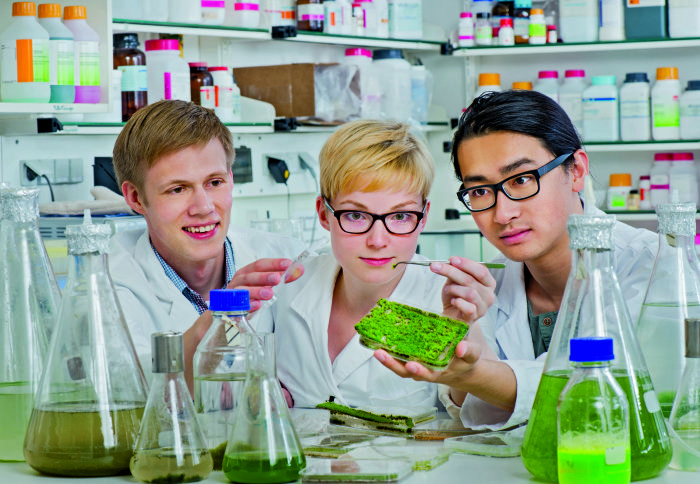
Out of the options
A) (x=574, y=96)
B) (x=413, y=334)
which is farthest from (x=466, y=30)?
(x=413, y=334)

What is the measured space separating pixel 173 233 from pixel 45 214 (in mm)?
694

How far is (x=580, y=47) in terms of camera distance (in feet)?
12.3

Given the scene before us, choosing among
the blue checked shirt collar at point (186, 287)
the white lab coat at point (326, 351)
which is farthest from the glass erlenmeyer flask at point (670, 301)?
the blue checked shirt collar at point (186, 287)

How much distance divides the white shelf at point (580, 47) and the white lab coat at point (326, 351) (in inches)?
88.3

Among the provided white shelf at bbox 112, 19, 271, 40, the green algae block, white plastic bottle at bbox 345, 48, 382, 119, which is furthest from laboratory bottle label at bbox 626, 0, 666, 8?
the green algae block

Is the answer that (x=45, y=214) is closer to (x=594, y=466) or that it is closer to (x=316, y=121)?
(x=316, y=121)

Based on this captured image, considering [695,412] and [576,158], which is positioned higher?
[576,158]

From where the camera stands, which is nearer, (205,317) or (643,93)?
(205,317)

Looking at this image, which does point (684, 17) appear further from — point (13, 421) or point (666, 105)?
point (13, 421)

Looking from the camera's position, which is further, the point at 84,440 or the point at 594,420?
the point at 84,440

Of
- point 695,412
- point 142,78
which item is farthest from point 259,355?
point 142,78

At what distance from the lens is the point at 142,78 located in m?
2.67

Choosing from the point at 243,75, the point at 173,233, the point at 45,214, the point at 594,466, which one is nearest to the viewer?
the point at 594,466

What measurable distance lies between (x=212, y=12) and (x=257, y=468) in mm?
2249
